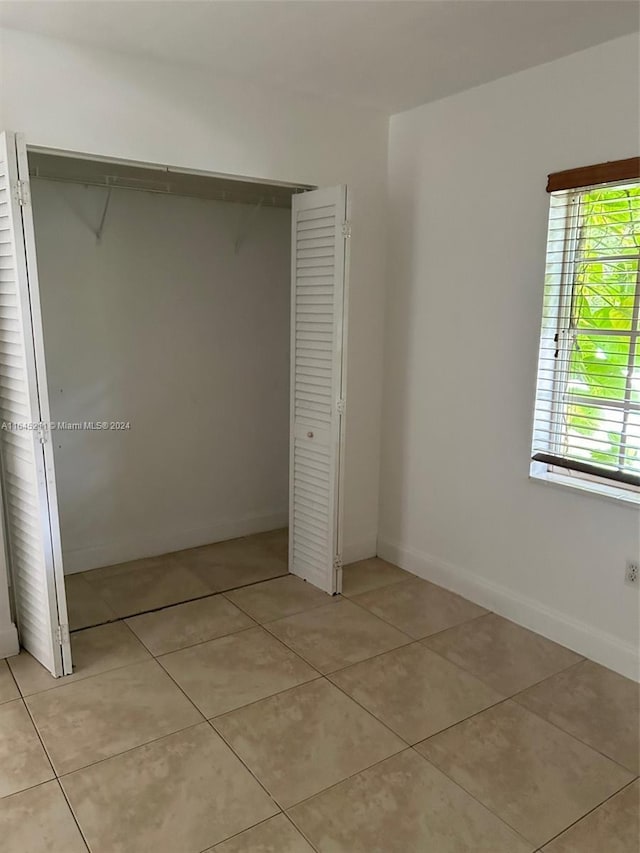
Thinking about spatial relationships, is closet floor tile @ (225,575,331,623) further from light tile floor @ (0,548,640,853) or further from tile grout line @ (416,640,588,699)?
tile grout line @ (416,640,588,699)

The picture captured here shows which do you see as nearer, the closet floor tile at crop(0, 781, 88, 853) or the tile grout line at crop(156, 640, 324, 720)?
the closet floor tile at crop(0, 781, 88, 853)

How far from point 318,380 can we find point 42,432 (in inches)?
51.7

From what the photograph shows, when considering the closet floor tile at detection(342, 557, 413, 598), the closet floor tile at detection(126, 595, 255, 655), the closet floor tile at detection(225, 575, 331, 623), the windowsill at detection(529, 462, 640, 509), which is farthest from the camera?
the closet floor tile at detection(342, 557, 413, 598)

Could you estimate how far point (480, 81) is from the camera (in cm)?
283

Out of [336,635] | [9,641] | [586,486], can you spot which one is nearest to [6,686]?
[9,641]

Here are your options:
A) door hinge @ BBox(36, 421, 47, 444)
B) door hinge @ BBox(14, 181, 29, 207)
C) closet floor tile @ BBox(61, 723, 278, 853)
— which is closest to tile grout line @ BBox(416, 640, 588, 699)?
closet floor tile @ BBox(61, 723, 278, 853)

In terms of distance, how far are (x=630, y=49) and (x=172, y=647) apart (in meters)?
2.90

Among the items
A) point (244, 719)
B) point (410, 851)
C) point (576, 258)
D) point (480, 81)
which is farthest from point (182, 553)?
point (480, 81)

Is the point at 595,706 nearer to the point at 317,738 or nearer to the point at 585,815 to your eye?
the point at 585,815

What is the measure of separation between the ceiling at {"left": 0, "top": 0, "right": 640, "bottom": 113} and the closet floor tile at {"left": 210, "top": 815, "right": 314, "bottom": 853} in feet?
8.15

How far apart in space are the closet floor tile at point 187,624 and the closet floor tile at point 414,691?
2.04 feet

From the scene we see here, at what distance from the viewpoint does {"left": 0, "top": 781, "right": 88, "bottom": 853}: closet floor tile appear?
1767mm

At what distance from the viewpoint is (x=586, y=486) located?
2.68 metres

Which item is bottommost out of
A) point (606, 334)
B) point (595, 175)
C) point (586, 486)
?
point (586, 486)
